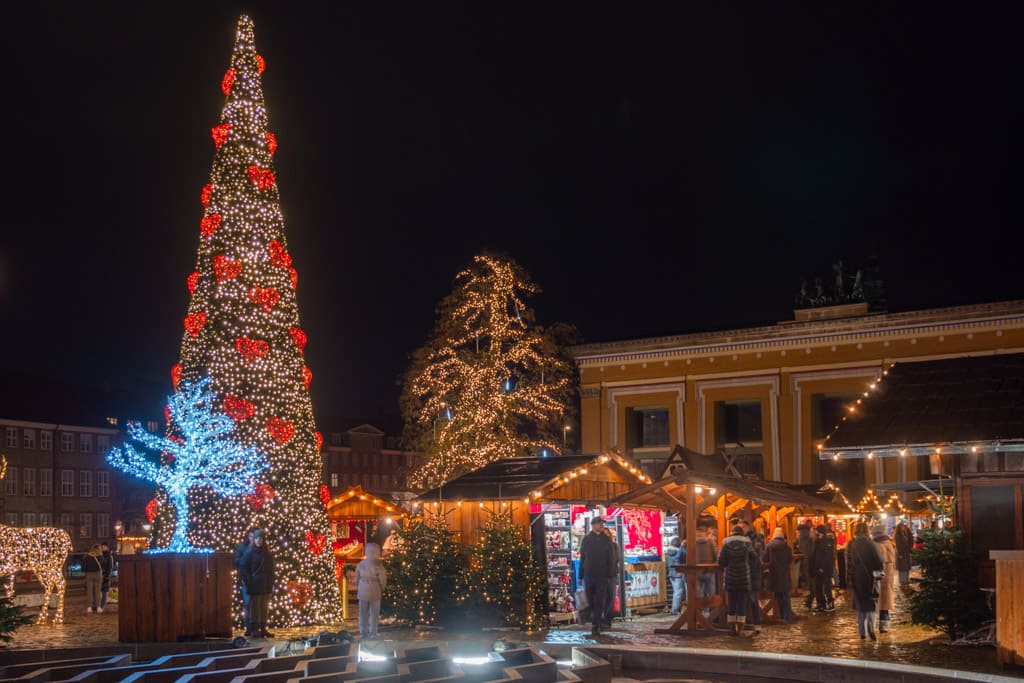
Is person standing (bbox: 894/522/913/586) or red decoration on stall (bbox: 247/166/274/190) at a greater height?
red decoration on stall (bbox: 247/166/274/190)

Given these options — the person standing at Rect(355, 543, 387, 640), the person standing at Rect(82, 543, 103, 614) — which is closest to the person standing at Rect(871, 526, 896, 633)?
the person standing at Rect(355, 543, 387, 640)

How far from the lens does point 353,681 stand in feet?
38.5

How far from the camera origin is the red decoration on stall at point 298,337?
73.3 ft

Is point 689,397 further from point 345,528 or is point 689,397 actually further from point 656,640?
point 656,640

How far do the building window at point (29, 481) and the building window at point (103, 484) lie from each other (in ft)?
20.5

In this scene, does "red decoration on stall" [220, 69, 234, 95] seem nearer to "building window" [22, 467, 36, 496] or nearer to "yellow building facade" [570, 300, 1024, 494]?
"yellow building facade" [570, 300, 1024, 494]

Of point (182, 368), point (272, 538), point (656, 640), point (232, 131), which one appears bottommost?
point (656, 640)

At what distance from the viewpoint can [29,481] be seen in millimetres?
71250

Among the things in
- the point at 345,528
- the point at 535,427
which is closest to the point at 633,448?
the point at 535,427

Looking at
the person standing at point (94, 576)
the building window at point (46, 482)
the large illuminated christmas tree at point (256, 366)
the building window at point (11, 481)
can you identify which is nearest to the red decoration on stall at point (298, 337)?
the large illuminated christmas tree at point (256, 366)

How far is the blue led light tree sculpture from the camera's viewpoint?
68.4 ft

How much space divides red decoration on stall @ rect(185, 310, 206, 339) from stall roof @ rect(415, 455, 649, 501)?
17.0 feet

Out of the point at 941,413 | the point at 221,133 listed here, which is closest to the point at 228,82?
the point at 221,133

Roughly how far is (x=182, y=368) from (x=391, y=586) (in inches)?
218
